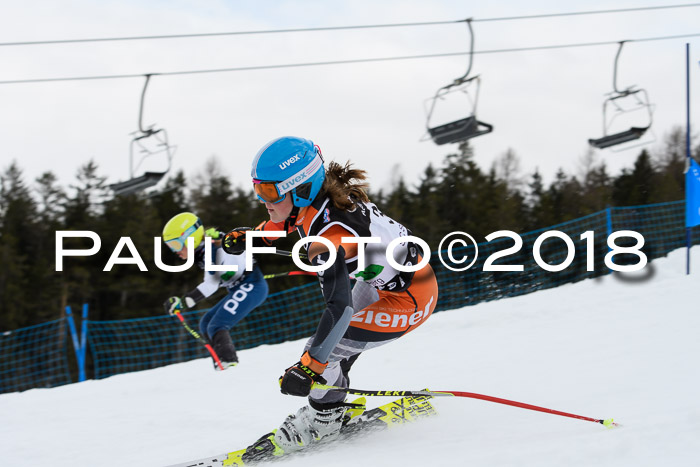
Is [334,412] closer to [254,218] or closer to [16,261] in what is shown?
[254,218]

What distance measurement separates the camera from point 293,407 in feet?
16.0

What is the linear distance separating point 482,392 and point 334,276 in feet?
6.71

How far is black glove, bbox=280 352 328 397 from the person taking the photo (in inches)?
112

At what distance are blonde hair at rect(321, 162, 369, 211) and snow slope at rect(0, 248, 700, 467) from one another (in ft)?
3.95

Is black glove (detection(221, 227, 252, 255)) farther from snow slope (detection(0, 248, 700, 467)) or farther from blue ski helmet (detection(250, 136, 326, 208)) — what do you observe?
blue ski helmet (detection(250, 136, 326, 208))

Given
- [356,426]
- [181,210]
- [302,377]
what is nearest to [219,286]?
[356,426]

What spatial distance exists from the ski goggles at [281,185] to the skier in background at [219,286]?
3.15m

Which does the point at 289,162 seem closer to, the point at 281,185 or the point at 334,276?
the point at 281,185

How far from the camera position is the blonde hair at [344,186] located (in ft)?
9.91

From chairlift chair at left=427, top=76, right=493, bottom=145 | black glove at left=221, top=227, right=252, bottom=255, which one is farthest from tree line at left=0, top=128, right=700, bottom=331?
black glove at left=221, top=227, right=252, bottom=255

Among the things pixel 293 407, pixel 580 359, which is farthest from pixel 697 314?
pixel 293 407

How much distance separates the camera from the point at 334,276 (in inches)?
112

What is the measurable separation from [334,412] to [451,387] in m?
1.60

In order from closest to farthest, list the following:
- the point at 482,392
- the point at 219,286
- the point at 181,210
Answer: the point at 482,392 → the point at 219,286 → the point at 181,210
